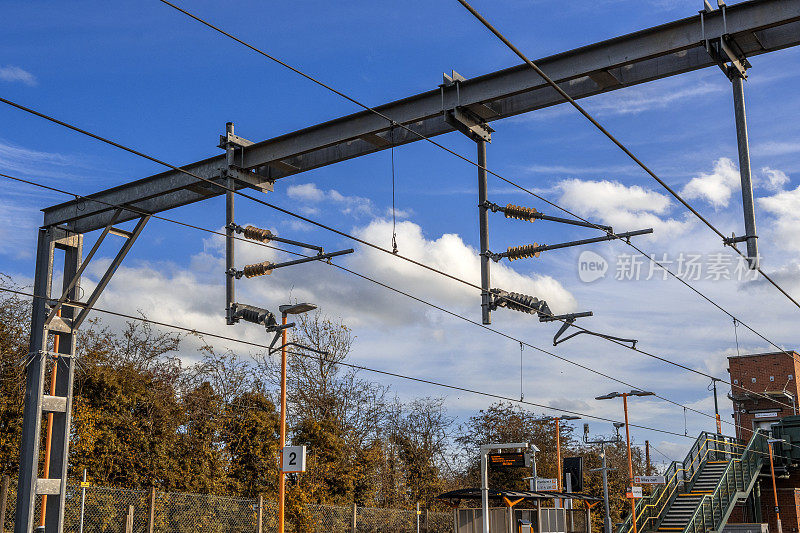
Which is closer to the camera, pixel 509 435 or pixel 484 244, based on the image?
pixel 484 244

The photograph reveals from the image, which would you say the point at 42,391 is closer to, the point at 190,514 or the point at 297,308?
the point at 297,308

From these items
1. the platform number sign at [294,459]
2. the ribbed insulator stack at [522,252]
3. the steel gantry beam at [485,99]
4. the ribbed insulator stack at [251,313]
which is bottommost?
the platform number sign at [294,459]

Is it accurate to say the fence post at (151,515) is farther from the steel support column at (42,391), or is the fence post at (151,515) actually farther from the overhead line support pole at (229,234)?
the overhead line support pole at (229,234)

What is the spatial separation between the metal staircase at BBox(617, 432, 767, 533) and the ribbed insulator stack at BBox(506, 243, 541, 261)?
2106 cm

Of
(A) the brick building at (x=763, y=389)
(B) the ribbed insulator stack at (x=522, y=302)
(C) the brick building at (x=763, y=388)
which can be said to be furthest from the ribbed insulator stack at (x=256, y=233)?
(C) the brick building at (x=763, y=388)

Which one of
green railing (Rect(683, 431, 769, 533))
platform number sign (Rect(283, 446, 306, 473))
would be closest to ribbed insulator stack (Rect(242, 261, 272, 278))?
platform number sign (Rect(283, 446, 306, 473))

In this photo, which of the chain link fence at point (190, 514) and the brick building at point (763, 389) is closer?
the chain link fence at point (190, 514)

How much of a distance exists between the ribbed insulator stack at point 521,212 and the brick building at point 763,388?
124ft

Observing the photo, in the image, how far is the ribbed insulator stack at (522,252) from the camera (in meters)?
14.5

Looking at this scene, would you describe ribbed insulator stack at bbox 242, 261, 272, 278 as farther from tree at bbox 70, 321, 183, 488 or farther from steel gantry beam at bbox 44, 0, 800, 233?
tree at bbox 70, 321, 183, 488

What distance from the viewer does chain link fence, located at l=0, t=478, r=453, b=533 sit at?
70.4 feet

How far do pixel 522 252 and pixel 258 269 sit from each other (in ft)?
16.0

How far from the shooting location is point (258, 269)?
1575cm

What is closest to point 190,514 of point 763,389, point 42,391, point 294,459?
point 294,459
